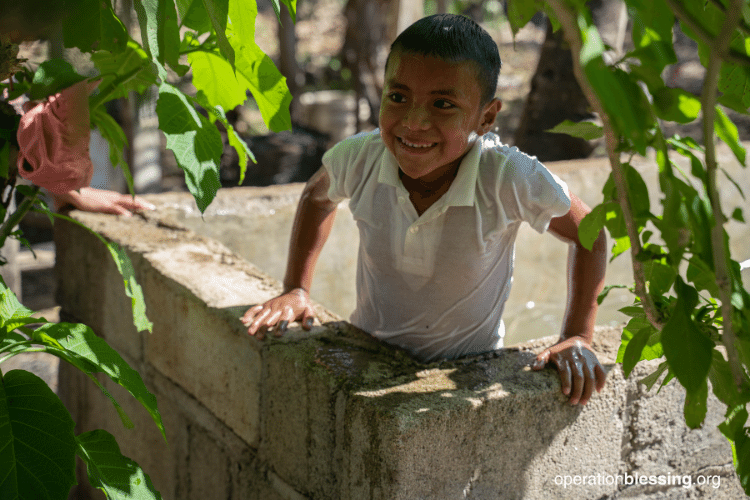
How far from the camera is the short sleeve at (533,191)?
76.1 inches

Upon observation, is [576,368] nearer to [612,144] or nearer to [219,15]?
[612,144]

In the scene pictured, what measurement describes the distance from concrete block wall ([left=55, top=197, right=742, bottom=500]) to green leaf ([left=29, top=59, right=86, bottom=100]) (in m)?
0.81

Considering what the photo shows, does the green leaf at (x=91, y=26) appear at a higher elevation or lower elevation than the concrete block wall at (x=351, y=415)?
higher

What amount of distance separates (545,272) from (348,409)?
2832 mm

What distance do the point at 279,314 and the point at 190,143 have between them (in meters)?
0.74

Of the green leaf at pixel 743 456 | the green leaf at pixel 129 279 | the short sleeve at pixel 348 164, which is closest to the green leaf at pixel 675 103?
the green leaf at pixel 743 456

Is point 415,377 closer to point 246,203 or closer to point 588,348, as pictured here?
point 588,348

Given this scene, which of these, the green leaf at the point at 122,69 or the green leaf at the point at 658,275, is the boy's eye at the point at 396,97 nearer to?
the green leaf at the point at 122,69

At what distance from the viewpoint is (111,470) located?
1289mm

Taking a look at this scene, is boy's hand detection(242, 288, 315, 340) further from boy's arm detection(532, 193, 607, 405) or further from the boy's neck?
boy's arm detection(532, 193, 607, 405)

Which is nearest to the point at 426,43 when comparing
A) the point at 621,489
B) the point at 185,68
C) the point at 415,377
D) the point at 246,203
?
the point at 185,68

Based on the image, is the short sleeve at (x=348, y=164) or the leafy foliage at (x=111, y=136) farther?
the short sleeve at (x=348, y=164)

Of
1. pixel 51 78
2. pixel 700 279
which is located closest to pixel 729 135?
pixel 700 279

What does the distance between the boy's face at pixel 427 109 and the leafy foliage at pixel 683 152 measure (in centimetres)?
69
